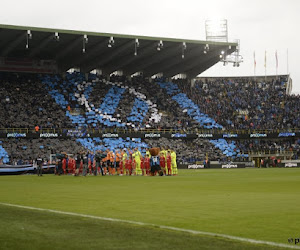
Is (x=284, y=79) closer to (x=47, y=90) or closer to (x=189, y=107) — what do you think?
(x=189, y=107)

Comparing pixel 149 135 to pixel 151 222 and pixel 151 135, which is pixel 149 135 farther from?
pixel 151 222

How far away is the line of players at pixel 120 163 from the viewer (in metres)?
38.4

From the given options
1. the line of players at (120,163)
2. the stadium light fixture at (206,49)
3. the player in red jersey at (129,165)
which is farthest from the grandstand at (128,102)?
the player in red jersey at (129,165)

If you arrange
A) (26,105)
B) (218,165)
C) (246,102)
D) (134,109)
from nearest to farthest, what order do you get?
(218,165)
(26,105)
(134,109)
(246,102)

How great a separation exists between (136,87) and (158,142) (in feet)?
35.3


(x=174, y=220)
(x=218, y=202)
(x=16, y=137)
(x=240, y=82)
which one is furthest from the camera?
(x=240, y=82)

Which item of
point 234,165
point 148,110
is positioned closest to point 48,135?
point 148,110

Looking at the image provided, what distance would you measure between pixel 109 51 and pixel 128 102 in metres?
7.17

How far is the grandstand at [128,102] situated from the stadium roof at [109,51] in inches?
4.6

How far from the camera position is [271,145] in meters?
71.1

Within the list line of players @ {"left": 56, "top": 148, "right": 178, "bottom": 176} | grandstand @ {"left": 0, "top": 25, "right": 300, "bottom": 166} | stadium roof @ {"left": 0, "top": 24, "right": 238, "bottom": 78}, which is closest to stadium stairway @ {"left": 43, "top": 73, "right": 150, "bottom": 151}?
grandstand @ {"left": 0, "top": 25, "right": 300, "bottom": 166}

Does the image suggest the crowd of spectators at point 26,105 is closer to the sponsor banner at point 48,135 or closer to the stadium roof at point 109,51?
the sponsor banner at point 48,135

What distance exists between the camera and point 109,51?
6581 cm

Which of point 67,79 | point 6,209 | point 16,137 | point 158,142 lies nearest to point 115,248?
point 6,209
